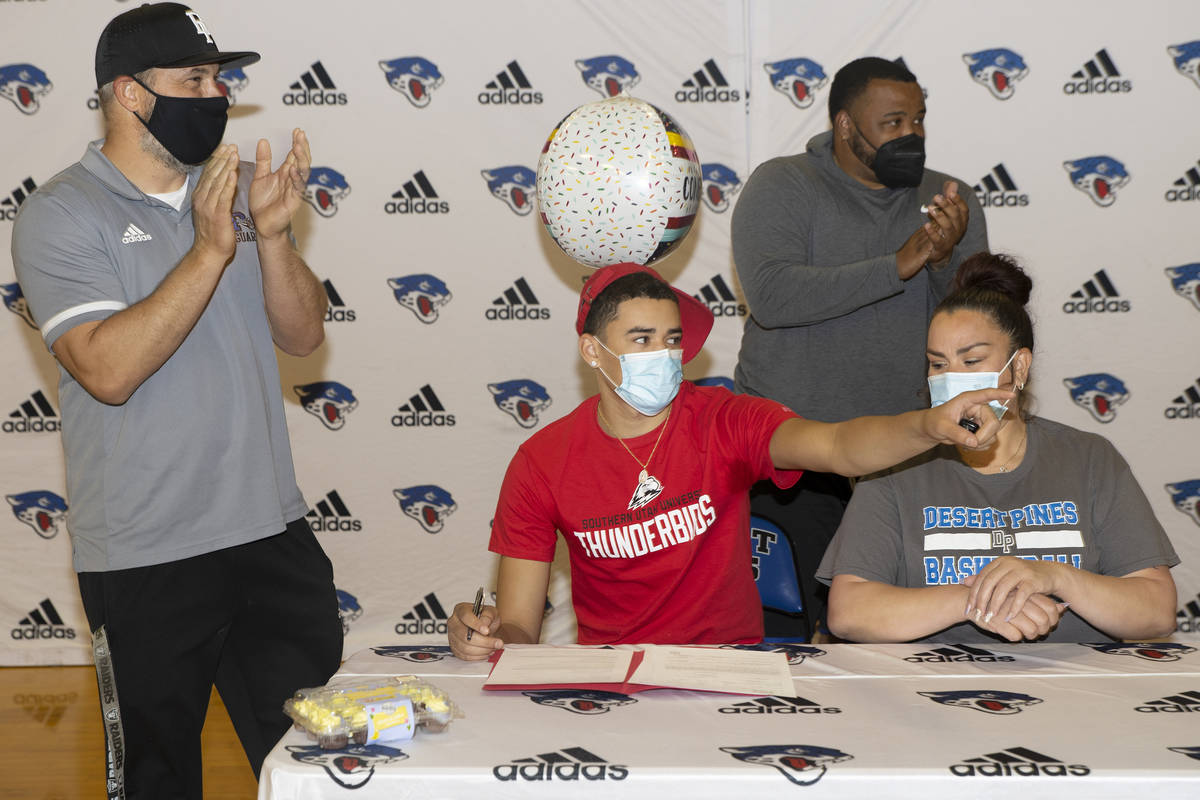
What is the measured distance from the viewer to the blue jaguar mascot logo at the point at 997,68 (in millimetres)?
3752

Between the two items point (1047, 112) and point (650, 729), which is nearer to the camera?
point (650, 729)

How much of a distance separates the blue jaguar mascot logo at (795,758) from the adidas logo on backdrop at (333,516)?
116 inches

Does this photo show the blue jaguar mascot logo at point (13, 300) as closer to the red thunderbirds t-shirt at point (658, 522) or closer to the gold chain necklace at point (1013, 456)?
the red thunderbirds t-shirt at point (658, 522)

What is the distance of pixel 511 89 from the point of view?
3.84m

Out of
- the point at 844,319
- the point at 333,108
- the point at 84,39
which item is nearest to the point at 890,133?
the point at 844,319

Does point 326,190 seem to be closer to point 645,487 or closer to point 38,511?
point 38,511

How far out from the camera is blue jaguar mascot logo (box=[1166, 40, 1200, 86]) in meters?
3.71

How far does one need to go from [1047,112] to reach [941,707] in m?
2.97

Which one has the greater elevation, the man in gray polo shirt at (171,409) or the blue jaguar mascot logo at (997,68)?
the blue jaguar mascot logo at (997,68)

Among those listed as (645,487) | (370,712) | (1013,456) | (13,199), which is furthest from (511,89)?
(370,712)

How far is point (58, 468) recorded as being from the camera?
13.0 feet

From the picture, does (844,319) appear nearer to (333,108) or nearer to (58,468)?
(333,108)

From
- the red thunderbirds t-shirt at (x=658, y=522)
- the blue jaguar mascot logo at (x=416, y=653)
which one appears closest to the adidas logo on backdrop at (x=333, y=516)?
the red thunderbirds t-shirt at (x=658, y=522)

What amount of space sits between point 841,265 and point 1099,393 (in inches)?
68.4
